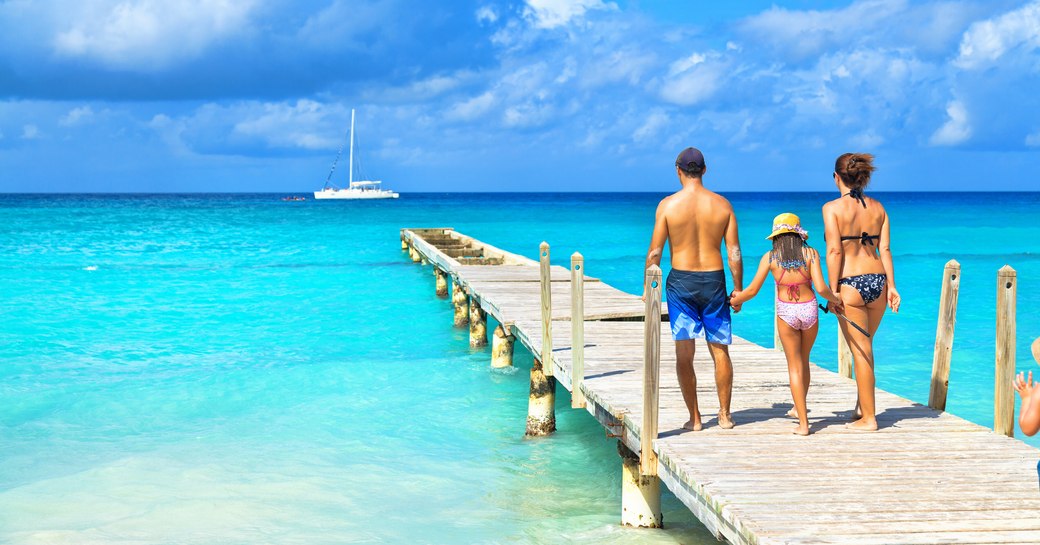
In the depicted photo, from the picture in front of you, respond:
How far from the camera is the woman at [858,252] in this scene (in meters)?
6.01

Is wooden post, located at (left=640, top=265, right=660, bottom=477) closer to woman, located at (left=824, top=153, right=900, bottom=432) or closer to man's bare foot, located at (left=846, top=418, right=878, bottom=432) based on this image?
woman, located at (left=824, top=153, right=900, bottom=432)

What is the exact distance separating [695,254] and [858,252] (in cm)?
109

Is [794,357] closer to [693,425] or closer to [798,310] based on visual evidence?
[798,310]

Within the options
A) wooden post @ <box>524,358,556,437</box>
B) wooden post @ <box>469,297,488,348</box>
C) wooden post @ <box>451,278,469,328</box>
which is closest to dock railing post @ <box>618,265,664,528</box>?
wooden post @ <box>524,358,556,437</box>

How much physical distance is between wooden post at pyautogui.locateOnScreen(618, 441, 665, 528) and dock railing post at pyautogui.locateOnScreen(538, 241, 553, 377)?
7.01ft

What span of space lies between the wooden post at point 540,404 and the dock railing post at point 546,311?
1.29 ft

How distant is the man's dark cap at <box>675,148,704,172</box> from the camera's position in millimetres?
5824

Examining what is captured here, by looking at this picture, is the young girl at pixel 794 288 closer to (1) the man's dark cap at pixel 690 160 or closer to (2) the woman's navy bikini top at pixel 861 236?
(2) the woman's navy bikini top at pixel 861 236

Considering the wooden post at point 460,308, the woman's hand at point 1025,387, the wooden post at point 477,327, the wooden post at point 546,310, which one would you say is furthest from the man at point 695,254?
the wooden post at point 460,308

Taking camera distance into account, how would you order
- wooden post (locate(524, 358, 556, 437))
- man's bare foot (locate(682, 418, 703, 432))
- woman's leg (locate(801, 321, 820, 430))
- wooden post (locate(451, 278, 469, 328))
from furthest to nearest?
1. wooden post (locate(451, 278, 469, 328))
2. wooden post (locate(524, 358, 556, 437))
3. man's bare foot (locate(682, 418, 703, 432))
4. woman's leg (locate(801, 321, 820, 430))

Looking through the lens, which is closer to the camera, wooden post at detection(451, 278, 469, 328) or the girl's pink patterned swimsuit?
the girl's pink patterned swimsuit

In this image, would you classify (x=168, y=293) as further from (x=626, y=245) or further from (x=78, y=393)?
(x=626, y=245)

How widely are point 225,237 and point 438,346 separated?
112ft

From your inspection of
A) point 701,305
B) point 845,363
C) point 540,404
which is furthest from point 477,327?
point 701,305
